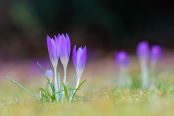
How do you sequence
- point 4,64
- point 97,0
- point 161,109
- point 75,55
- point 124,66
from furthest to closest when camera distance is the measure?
1. point 4,64
2. point 97,0
3. point 124,66
4. point 75,55
5. point 161,109

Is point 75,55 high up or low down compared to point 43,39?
down

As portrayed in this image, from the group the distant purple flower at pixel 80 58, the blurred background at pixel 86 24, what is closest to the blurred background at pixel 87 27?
the blurred background at pixel 86 24

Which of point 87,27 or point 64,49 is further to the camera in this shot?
point 87,27

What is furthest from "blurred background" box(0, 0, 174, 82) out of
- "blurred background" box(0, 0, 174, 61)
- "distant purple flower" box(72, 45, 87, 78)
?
"distant purple flower" box(72, 45, 87, 78)

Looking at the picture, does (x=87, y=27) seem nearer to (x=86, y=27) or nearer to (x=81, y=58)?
(x=86, y=27)

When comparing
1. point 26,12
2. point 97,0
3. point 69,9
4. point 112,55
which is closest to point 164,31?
point 112,55

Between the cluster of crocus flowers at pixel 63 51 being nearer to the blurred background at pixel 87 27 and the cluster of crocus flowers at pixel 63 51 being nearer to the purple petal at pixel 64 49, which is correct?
the purple petal at pixel 64 49

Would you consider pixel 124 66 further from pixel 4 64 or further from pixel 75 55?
pixel 4 64

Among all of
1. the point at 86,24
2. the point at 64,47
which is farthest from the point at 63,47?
the point at 86,24
